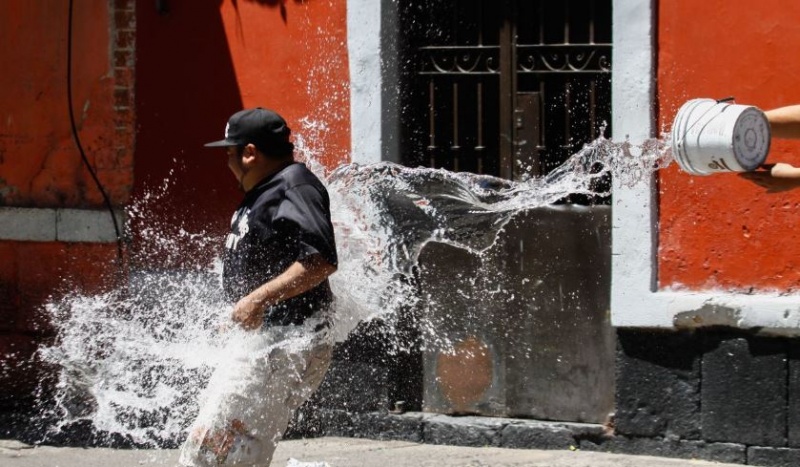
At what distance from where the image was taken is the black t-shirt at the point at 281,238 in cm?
507

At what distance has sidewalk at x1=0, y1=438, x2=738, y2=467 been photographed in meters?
7.16

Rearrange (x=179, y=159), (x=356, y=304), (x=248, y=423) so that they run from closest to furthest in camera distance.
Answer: (x=248, y=423) < (x=356, y=304) < (x=179, y=159)

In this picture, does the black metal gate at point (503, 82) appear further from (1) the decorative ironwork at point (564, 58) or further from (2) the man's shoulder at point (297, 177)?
(2) the man's shoulder at point (297, 177)

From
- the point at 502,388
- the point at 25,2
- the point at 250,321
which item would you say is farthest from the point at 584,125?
the point at 25,2

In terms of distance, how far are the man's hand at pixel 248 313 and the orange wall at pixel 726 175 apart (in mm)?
Answer: 2773

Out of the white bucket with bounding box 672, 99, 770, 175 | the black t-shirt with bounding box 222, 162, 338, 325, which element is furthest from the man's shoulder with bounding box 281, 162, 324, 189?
the white bucket with bounding box 672, 99, 770, 175

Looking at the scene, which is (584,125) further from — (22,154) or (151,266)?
(22,154)

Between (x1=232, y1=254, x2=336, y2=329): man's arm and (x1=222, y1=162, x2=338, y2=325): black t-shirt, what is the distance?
4 cm

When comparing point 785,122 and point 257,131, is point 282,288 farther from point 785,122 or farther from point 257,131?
point 785,122

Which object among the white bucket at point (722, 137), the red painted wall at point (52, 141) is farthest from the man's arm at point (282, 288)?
the red painted wall at point (52, 141)

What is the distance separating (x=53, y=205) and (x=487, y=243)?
8.97ft

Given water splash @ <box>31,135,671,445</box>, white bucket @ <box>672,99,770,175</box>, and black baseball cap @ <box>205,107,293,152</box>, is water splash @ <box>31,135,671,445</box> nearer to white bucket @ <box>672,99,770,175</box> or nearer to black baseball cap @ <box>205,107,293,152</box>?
black baseball cap @ <box>205,107,293,152</box>

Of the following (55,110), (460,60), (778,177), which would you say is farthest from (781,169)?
(55,110)

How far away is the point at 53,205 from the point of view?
8570 millimetres
